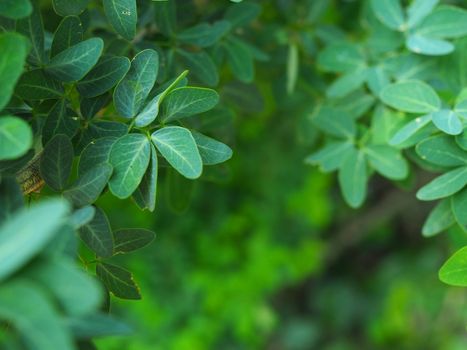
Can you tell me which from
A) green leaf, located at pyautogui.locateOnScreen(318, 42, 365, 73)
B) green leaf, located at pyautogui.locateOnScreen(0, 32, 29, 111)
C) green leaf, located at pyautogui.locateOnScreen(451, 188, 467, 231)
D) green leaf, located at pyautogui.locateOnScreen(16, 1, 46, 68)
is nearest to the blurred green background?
green leaf, located at pyautogui.locateOnScreen(318, 42, 365, 73)

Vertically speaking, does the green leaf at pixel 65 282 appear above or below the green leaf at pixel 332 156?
above

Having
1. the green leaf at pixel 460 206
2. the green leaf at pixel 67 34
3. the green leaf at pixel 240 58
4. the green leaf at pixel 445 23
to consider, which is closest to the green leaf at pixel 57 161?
the green leaf at pixel 67 34

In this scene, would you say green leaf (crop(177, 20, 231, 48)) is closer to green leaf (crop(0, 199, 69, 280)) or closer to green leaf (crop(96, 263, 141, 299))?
green leaf (crop(96, 263, 141, 299))

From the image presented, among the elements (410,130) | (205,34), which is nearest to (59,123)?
(205,34)

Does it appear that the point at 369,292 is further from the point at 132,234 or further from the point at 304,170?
the point at 132,234

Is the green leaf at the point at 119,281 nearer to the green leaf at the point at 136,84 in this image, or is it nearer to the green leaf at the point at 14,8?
the green leaf at the point at 136,84

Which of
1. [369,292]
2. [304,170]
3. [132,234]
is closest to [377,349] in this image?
[369,292]
